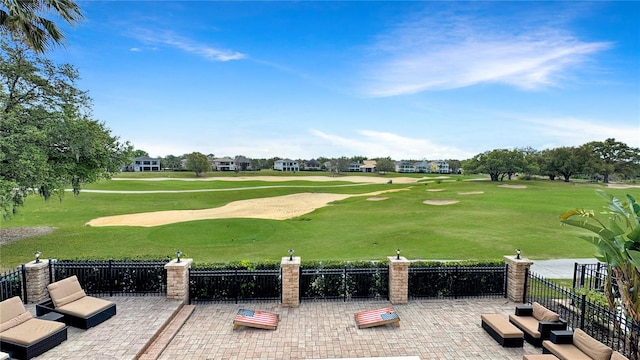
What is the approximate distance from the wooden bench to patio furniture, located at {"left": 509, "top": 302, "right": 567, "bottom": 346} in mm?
259

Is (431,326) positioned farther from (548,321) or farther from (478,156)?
(478,156)

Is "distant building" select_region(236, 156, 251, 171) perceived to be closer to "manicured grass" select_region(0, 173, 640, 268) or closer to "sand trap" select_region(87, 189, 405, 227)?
"sand trap" select_region(87, 189, 405, 227)

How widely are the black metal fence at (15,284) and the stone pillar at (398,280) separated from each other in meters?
10.8

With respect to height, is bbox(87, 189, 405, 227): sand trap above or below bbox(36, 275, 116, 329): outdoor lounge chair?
below

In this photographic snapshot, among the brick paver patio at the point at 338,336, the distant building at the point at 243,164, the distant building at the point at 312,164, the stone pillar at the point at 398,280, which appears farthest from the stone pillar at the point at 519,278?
the distant building at the point at 312,164

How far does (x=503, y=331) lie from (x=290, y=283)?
5.61 metres

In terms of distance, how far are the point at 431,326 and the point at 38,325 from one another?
9.28 meters

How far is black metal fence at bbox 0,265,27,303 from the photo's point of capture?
29.4 ft

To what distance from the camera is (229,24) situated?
2128 cm

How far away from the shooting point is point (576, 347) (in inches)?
261

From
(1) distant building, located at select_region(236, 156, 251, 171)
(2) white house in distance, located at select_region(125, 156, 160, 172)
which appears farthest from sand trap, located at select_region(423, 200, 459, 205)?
(2) white house in distance, located at select_region(125, 156, 160, 172)

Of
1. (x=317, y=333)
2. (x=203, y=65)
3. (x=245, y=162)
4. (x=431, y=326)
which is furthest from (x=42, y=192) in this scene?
(x=245, y=162)

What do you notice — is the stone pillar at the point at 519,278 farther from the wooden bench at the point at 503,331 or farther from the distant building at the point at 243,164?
the distant building at the point at 243,164

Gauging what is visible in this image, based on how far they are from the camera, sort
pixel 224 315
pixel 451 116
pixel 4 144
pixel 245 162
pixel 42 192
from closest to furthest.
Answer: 1. pixel 224 315
2. pixel 4 144
3. pixel 42 192
4. pixel 451 116
5. pixel 245 162
